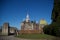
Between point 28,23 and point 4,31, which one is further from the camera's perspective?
point 28,23

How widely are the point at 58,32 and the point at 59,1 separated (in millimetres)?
3298

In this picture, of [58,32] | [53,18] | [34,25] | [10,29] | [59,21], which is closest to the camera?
[58,32]

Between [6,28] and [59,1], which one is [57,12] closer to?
[59,1]

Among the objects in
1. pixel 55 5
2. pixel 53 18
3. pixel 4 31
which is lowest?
pixel 4 31

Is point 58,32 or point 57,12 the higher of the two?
point 57,12

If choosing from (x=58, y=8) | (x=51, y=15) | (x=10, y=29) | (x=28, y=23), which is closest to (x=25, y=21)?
(x=28, y=23)

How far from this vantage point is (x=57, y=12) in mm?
12672

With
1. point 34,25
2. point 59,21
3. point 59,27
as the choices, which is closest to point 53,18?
point 59,21

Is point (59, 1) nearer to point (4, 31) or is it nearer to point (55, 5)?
point (55, 5)

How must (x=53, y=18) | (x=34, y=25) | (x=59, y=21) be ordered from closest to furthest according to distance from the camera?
(x=59, y=21) < (x=53, y=18) < (x=34, y=25)

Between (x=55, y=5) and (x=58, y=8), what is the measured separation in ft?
1.26

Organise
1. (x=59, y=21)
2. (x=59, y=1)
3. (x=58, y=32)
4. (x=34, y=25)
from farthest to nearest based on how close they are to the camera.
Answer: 1. (x=34, y=25)
2. (x=59, y=1)
3. (x=59, y=21)
4. (x=58, y=32)

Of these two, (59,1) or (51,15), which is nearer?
(59,1)

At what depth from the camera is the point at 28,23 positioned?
26297 mm
